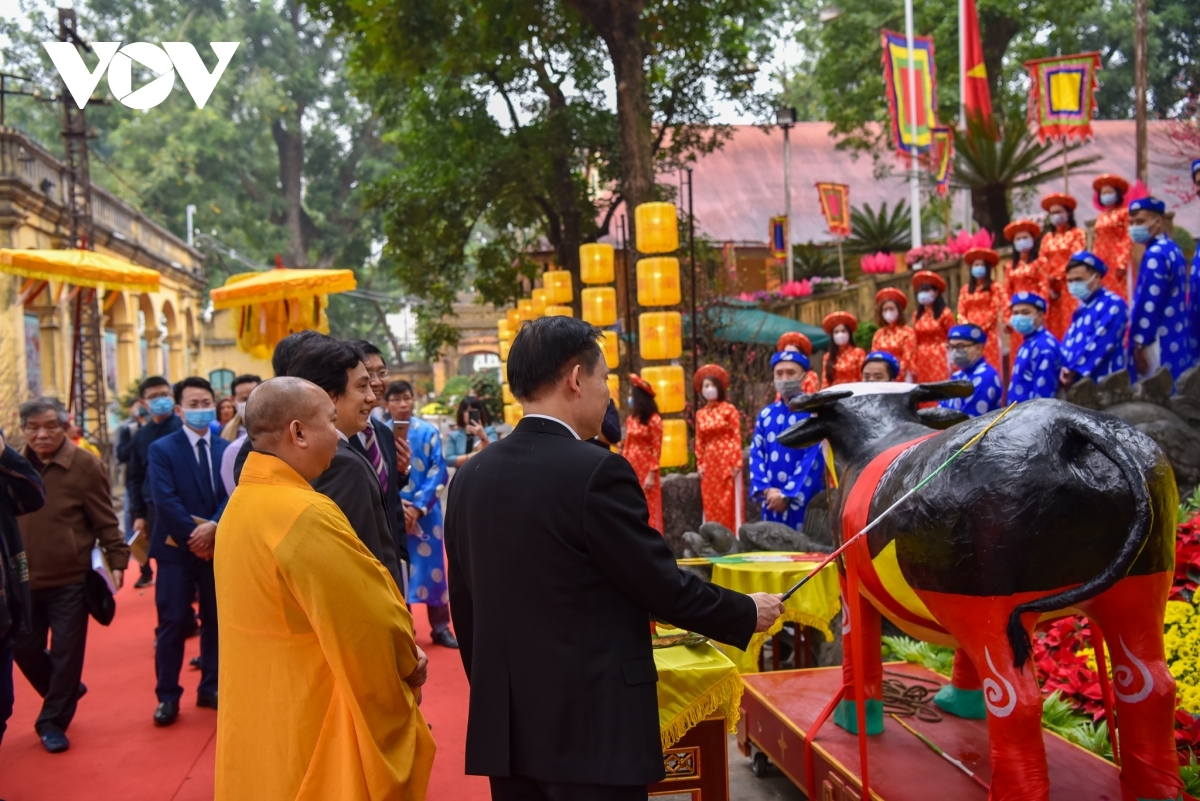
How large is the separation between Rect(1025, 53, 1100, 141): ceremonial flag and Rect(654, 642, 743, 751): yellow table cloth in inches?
454

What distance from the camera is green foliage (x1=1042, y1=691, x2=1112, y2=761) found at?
12.0ft

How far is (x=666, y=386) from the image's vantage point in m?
9.00

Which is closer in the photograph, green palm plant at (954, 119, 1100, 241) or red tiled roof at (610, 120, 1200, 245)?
green palm plant at (954, 119, 1100, 241)

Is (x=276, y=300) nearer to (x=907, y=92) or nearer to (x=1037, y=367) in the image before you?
(x=1037, y=367)

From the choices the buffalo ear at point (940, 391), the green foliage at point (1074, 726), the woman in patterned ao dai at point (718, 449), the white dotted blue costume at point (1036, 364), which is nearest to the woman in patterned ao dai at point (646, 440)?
the woman in patterned ao dai at point (718, 449)

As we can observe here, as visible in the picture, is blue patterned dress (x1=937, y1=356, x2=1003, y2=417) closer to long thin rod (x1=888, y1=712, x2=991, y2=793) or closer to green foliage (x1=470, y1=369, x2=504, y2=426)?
long thin rod (x1=888, y1=712, x2=991, y2=793)

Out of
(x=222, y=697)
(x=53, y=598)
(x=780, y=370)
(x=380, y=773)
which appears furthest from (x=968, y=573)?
(x=53, y=598)

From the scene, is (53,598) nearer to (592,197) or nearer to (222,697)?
(222,697)

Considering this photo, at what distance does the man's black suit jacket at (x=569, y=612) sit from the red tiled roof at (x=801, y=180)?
2057 cm

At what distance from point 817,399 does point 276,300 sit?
7.08 metres

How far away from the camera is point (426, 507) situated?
6422 mm

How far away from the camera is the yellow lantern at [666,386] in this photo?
8992mm

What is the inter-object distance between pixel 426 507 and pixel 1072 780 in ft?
14.0

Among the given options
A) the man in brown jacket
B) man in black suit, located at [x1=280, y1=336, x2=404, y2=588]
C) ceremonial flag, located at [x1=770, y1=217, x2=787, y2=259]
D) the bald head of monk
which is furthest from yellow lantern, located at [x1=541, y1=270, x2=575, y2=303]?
the bald head of monk
